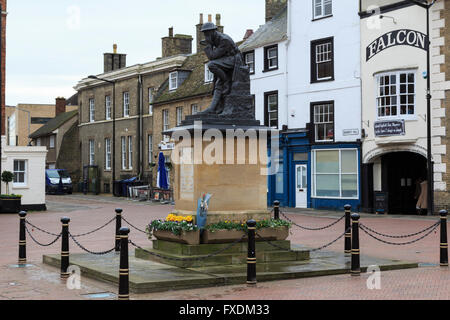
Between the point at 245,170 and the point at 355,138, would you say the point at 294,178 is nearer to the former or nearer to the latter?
the point at 355,138

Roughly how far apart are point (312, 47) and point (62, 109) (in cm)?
4251

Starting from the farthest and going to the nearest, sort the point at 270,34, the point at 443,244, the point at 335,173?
the point at 270,34, the point at 335,173, the point at 443,244

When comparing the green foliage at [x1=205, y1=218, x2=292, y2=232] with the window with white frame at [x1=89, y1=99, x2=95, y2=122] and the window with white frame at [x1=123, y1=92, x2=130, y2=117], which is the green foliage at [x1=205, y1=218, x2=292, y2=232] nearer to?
the window with white frame at [x1=123, y1=92, x2=130, y2=117]

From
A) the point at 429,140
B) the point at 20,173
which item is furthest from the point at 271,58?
the point at 20,173

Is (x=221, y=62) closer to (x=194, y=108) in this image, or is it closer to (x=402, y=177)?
(x=402, y=177)

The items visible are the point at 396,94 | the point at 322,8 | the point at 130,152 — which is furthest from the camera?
the point at 130,152

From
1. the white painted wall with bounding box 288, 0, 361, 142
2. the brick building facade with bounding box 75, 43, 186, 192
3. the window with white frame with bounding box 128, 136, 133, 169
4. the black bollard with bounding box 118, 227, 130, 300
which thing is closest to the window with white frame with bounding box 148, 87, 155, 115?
the brick building facade with bounding box 75, 43, 186, 192

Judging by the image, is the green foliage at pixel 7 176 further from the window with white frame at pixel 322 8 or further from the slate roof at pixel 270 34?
the window with white frame at pixel 322 8

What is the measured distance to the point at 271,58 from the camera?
117ft

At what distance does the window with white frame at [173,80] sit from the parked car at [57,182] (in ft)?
46.6

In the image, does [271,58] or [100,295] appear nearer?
[100,295]

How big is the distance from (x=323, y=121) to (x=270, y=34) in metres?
6.85

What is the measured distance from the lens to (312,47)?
32.9 meters

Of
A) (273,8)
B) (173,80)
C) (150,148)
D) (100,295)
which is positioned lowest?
(100,295)
